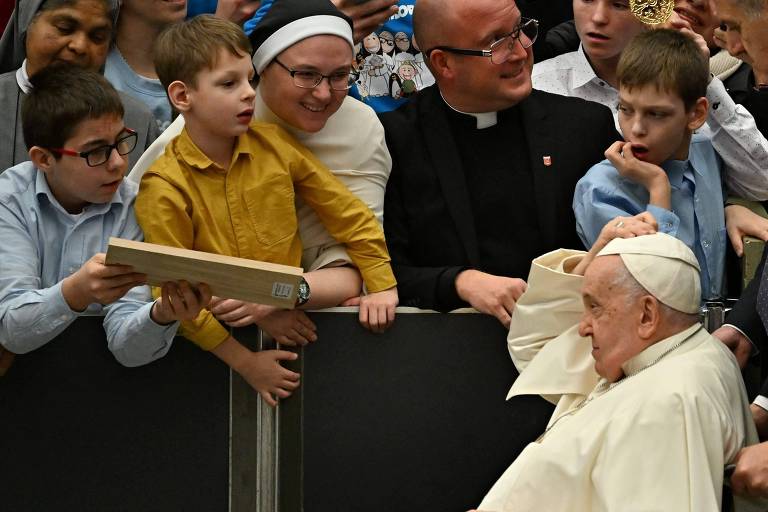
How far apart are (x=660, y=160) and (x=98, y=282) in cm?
191

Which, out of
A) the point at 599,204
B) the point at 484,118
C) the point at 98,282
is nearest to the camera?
the point at 98,282

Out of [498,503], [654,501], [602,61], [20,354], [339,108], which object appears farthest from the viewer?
[602,61]

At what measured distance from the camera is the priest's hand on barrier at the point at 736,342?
4965 mm

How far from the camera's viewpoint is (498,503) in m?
4.56

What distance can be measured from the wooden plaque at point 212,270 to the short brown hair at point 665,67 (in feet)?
4.71

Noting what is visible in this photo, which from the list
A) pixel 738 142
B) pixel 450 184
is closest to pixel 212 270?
pixel 450 184

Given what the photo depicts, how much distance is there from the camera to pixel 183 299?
4633 millimetres

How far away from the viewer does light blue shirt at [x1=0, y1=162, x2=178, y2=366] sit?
480 cm

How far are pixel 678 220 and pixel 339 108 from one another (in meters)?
1.18

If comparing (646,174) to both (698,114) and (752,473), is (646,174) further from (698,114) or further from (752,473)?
(752,473)

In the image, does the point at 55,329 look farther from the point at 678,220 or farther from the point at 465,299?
the point at 678,220

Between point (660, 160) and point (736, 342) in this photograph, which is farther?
point (660, 160)

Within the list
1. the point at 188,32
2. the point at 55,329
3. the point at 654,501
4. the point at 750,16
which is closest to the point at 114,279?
the point at 55,329

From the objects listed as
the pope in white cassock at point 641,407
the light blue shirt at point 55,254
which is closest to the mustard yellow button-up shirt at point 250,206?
the light blue shirt at point 55,254
